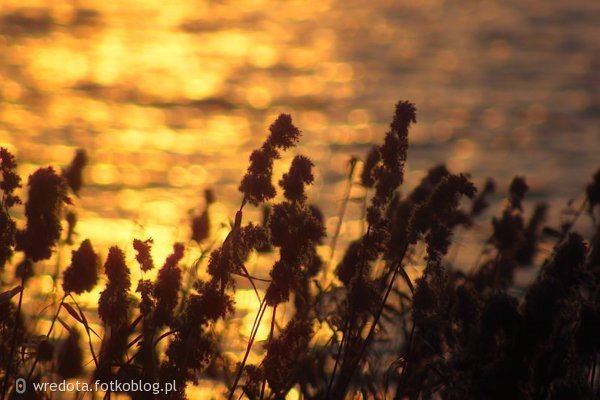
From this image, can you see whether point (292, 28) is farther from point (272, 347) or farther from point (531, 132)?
point (272, 347)

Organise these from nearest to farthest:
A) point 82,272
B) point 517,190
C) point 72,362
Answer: point 82,272
point 72,362
point 517,190

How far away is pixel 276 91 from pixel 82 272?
24.0 meters

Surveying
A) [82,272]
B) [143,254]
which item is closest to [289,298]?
[143,254]

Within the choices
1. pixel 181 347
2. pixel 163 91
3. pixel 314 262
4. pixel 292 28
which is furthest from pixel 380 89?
pixel 181 347

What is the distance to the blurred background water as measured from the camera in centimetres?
1938

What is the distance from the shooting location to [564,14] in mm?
40062

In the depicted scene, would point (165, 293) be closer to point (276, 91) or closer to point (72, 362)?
point (72, 362)

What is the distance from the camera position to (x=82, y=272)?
4.58 meters

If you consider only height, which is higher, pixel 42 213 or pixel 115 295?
pixel 42 213

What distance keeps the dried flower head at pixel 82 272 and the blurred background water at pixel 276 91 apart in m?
7.62

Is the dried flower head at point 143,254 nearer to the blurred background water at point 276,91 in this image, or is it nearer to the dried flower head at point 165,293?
the dried flower head at point 165,293

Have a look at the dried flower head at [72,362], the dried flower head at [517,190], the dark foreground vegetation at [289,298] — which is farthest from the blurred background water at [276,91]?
the dark foreground vegetation at [289,298]

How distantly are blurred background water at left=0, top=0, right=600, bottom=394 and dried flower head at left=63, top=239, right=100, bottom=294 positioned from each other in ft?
25.0

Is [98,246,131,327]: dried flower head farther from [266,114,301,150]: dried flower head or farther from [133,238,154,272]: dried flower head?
[266,114,301,150]: dried flower head
